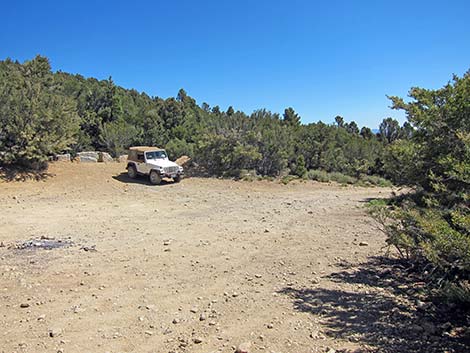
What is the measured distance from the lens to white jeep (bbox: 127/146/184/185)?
51.4ft

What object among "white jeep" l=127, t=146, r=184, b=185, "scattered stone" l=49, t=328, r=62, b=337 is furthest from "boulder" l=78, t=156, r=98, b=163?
"scattered stone" l=49, t=328, r=62, b=337

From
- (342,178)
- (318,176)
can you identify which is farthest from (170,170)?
(342,178)

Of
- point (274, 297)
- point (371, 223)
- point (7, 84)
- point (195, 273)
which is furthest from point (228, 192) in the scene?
point (7, 84)

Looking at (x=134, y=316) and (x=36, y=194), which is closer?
(x=134, y=316)

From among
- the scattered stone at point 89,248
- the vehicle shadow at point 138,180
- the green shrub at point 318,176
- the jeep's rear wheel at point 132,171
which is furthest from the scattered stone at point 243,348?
the green shrub at point 318,176

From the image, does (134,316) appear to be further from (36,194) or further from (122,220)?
(36,194)

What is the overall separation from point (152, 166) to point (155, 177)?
1.71ft

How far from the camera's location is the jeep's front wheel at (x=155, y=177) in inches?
616

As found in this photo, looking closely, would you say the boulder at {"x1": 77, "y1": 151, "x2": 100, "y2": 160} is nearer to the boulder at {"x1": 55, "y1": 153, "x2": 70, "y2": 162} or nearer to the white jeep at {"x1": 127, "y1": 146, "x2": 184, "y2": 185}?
the boulder at {"x1": 55, "y1": 153, "x2": 70, "y2": 162}

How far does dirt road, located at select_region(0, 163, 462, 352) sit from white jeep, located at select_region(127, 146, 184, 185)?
468 cm

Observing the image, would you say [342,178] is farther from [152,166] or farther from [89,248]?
[89,248]

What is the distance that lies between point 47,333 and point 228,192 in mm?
11097

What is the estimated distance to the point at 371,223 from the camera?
8867 mm

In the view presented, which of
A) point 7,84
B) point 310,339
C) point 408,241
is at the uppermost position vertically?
point 7,84
